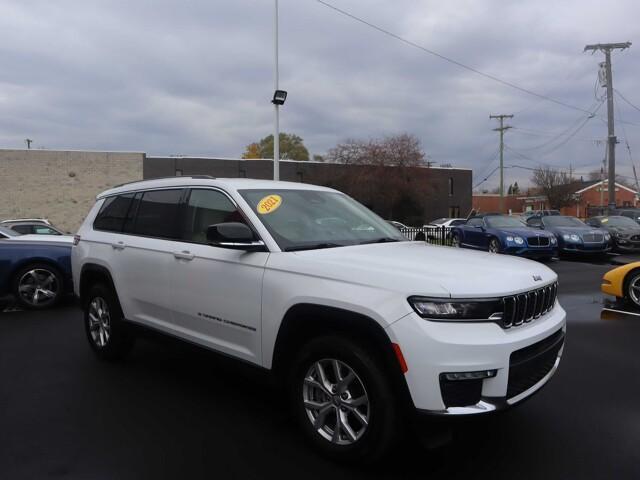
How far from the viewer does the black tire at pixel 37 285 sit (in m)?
7.88

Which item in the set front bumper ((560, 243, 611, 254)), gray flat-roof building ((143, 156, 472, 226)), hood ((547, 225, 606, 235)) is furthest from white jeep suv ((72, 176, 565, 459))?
gray flat-roof building ((143, 156, 472, 226))

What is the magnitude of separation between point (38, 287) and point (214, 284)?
5.67 meters

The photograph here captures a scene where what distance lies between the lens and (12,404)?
4.11 metres

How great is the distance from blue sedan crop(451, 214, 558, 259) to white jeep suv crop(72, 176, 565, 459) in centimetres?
1135

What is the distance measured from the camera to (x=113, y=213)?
5.28 m

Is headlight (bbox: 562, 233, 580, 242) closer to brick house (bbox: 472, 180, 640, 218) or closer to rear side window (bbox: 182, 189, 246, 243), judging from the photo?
rear side window (bbox: 182, 189, 246, 243)

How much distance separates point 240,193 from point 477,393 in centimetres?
222

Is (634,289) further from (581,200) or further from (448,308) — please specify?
(581,200)

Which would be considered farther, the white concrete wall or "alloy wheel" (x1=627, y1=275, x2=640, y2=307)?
the white concrete wall

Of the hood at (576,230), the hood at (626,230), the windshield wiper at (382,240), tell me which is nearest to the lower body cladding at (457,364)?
the windshield wiper at (382,240)

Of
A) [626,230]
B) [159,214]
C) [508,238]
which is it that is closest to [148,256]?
[159,214]

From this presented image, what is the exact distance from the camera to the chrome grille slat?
2.89 meters

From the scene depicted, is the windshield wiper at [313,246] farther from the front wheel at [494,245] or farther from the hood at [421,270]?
the front wheel at [494,245]

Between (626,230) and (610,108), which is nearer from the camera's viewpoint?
(626,230)
